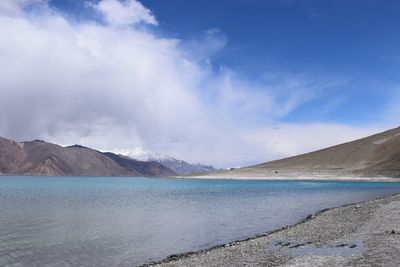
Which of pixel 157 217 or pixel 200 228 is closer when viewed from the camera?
pixel 200 228

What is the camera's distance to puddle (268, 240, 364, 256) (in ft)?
70.3

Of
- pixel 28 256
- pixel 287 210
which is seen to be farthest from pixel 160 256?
pixel 287 210

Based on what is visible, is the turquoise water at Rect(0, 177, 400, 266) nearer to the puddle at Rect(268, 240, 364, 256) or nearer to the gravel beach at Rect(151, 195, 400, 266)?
the gravel beach at Rect(151, 195, 400, 266)

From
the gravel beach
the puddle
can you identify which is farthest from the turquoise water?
the puddle

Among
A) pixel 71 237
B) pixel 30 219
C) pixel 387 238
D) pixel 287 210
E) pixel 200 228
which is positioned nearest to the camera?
pixel 387 238

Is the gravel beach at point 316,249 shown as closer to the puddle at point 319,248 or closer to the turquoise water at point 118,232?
the puddle at point 319,248

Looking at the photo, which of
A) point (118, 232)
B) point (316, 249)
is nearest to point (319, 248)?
point (316, 249)

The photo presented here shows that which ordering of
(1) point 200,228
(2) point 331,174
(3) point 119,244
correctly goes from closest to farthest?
1. (3) point 119,244
2. (1) point 200,228
3. (2) point 331,174

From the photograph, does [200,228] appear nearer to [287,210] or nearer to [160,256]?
[160,256]

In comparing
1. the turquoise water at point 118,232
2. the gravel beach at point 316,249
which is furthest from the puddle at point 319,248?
the turquoise water at point 118,232

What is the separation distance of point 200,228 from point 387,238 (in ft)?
52.6

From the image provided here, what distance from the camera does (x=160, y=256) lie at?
25406mm

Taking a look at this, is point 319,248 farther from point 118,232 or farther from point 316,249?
point 118,232

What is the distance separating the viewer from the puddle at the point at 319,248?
2142 cm
